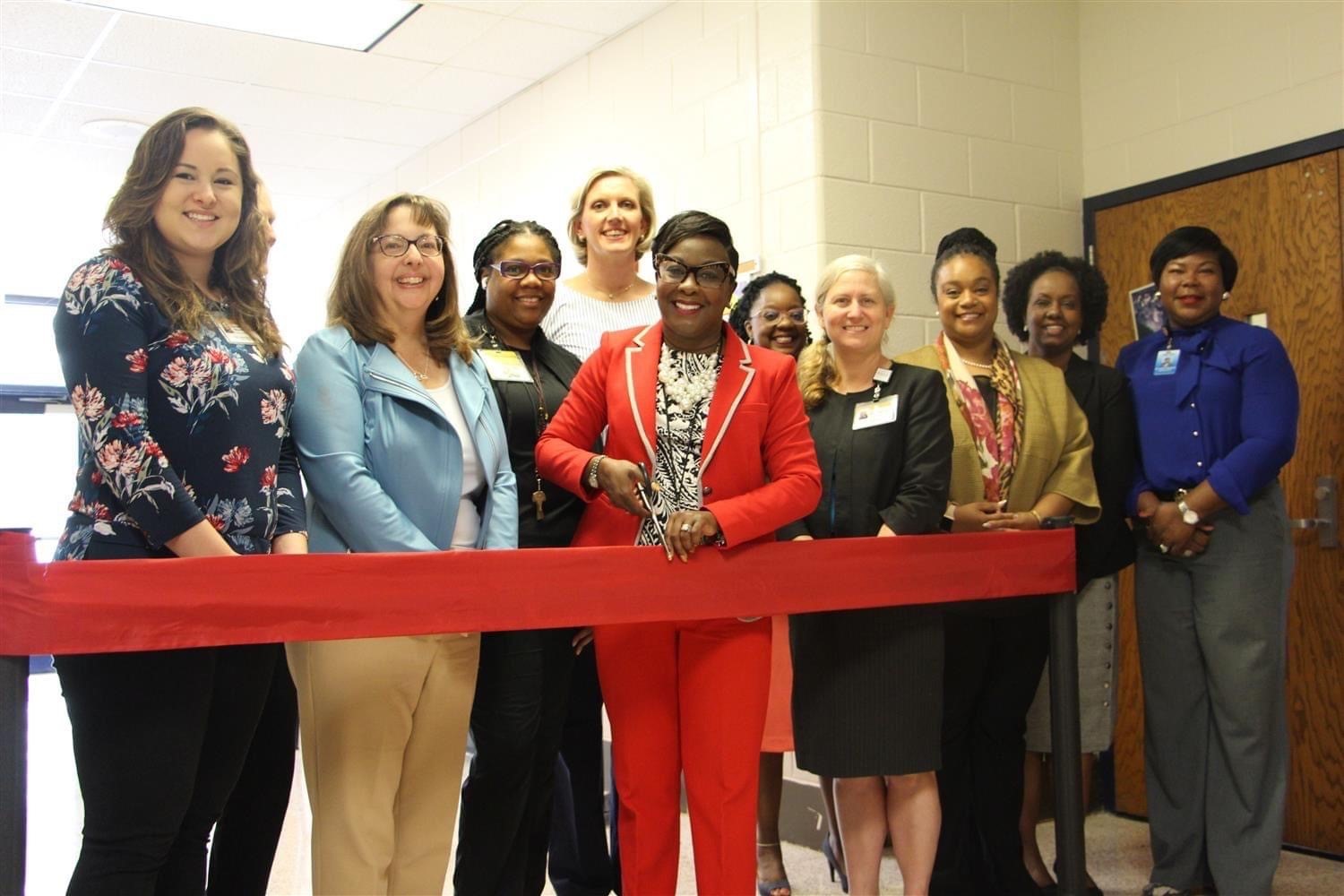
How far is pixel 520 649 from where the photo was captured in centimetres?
233

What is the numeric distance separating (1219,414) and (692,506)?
5.44 ft

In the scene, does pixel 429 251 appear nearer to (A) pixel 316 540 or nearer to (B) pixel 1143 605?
(A) pixel 316 540

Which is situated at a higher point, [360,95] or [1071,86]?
[360,95]

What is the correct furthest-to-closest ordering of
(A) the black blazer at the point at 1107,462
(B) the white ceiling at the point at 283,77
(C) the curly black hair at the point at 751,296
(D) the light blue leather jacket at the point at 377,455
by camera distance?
(B) the white ceiling at the point at 283,77, (C) the curly black hair at the point at 751,296, (A) the black blazer at the point at 1107,462, (D) the light blue leather jacket at the point at 377,455

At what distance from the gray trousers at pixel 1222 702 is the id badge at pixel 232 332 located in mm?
2430

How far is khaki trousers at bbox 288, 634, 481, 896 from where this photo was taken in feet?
6.85

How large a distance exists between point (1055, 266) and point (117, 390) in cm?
258

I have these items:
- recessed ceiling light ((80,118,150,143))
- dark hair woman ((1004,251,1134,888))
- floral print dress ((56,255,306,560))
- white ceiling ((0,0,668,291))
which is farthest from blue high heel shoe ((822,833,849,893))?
recessed ceiling light ((80,118,150,143))

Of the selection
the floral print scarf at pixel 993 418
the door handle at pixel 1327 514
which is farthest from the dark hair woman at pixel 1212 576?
the door handle at pixel 1327 514

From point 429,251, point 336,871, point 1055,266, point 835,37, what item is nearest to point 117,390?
point 429,251

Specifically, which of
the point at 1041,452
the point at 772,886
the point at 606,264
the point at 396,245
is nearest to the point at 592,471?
the point at 396,245

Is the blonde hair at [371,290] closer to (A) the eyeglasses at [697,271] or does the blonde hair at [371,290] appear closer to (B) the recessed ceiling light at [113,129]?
(A) the eyeglasses at [697,271]

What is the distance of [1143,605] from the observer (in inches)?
129

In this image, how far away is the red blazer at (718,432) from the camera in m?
2.31
